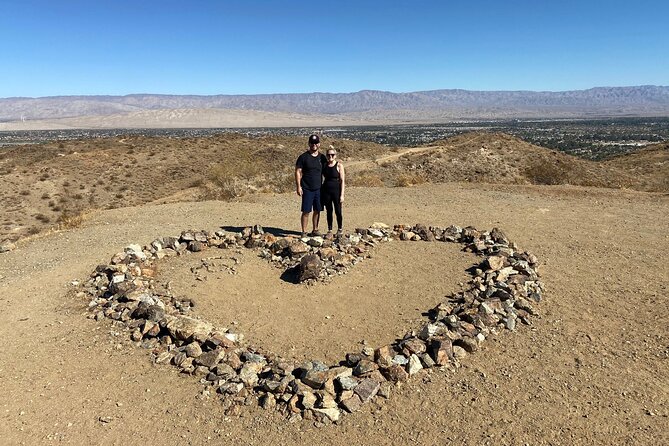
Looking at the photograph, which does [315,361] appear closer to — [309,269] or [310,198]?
[309,269]

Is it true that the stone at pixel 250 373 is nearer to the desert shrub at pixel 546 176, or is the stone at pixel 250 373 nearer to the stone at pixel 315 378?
the stone at pixel 315 378

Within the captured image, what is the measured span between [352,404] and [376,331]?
1.70 m

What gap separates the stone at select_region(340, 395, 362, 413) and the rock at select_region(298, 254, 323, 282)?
321 cm

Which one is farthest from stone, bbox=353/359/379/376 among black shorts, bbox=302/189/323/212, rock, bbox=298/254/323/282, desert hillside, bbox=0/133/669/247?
desert hillside, bbox=0/133/669/247

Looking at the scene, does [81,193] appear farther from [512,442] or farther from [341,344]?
[512,442]

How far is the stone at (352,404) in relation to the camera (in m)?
4.50

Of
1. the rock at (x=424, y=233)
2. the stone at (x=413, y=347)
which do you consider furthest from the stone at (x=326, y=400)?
the rock at (x=424, y=233)

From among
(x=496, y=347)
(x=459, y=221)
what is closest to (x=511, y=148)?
(x=459, y=221)

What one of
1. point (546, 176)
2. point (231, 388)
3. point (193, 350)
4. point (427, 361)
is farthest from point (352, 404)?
point (546, 176)

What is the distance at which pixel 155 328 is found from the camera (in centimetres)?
591

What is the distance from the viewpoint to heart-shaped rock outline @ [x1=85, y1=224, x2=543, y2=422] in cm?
473

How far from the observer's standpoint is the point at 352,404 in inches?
179

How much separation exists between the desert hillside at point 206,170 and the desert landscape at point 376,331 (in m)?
10.4

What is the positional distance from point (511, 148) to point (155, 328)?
35.7 m
